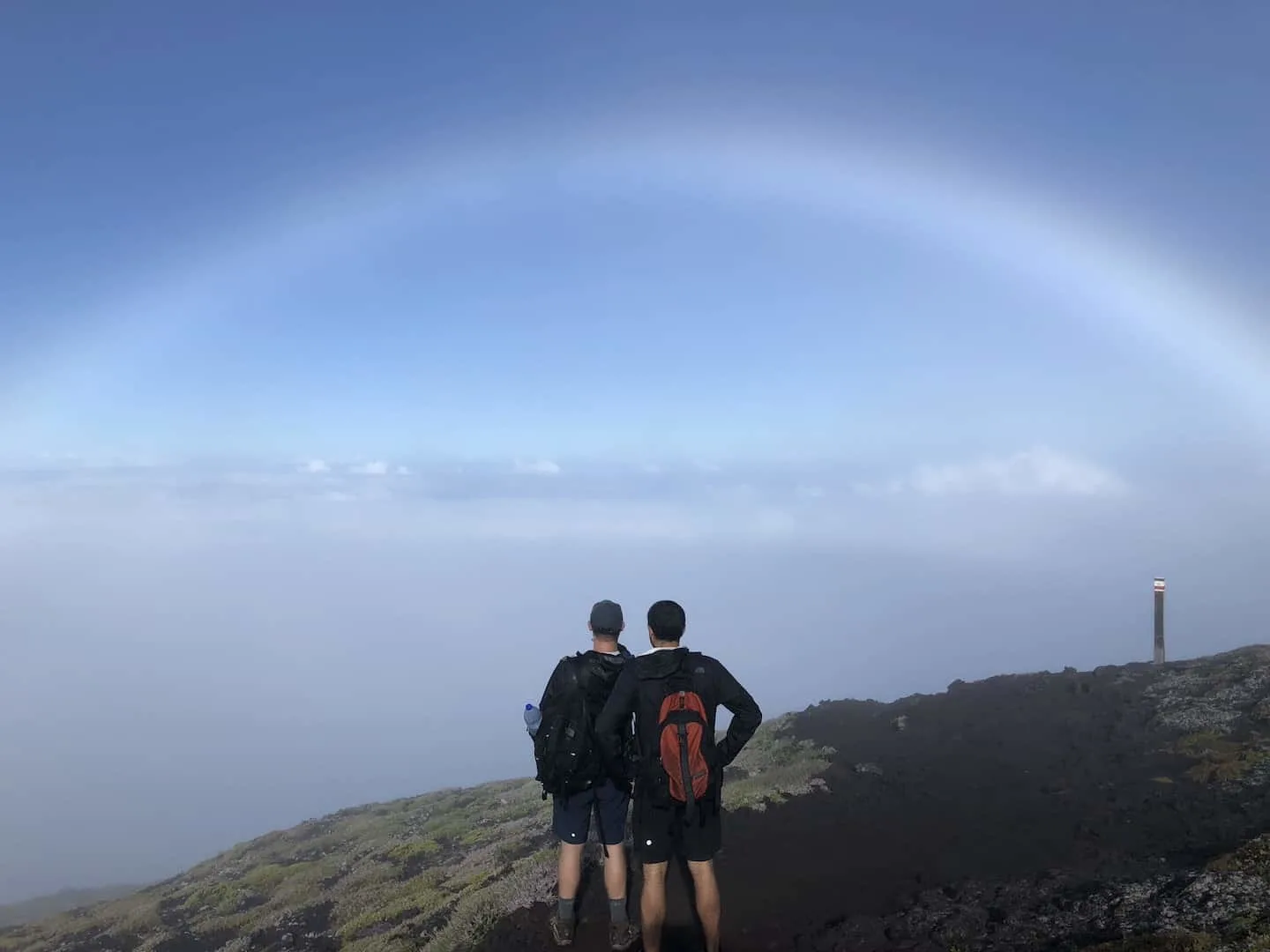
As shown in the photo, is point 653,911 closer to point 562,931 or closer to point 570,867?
point 570,867

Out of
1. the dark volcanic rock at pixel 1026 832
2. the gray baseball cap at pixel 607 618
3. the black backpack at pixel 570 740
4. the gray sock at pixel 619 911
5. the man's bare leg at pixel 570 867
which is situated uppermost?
the gray baseball cap at pixel 607 618

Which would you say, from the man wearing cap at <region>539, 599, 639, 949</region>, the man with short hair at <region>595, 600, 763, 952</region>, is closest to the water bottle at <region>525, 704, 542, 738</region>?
the man wearing cap at <region>539, 599, 639, 949</region>

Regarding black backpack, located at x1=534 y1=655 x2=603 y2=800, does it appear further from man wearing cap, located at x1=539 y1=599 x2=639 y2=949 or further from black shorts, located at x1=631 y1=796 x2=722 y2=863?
black shorts, located at x1=631 y1=796 x2=722 y2=863

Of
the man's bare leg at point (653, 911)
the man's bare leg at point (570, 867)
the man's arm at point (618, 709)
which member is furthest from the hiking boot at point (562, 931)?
the man's arm at point (618, 709)

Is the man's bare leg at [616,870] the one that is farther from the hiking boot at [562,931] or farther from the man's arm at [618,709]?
the man's arm at [618,709]

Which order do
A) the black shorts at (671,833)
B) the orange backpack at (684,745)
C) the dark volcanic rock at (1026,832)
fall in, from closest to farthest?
the orange backpack at (684,745) < the black shorts at (671,833) < the dark volcanic rock at (1026,832)

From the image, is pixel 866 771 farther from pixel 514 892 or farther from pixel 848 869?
pixel 514 892
